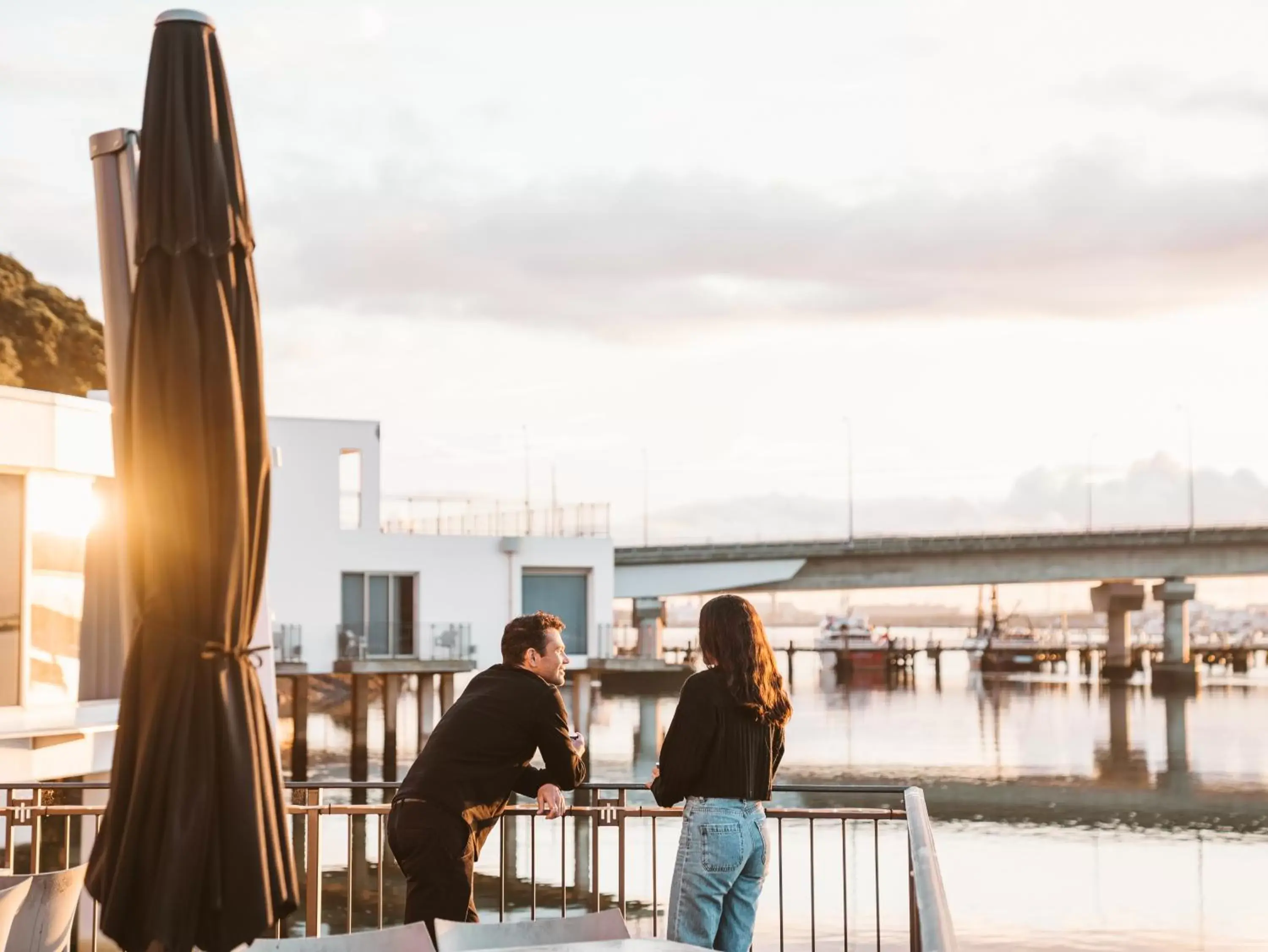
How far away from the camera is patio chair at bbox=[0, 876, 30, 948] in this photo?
530cm

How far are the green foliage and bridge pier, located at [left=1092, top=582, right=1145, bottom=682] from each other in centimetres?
5719

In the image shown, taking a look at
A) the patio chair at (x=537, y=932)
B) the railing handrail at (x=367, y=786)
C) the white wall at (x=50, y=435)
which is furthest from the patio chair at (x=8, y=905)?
the white wall at (x=50, y=435)

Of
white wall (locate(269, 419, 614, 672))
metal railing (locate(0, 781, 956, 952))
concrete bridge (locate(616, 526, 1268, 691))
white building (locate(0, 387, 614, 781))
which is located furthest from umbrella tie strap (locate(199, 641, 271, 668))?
concrete bridge (locate(616, 526, 1268, 691))

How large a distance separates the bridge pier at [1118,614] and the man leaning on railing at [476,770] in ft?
277

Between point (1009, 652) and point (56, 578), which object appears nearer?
point (56, 578)

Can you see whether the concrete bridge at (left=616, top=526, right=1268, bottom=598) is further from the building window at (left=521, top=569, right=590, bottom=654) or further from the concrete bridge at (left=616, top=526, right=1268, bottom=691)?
the building window at (left=521, top=569, right=590, bottom=654)

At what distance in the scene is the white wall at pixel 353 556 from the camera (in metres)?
39.0

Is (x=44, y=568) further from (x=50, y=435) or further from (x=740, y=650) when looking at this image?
(x=740, y=650)

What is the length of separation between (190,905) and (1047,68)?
15.9 metres

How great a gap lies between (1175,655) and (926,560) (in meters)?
24.9

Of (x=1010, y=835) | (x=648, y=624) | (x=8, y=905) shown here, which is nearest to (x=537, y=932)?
(x=8, y=905)

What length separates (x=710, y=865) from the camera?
5539 mm

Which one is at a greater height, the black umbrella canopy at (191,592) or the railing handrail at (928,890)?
the black umbrella canopy at (191,592)

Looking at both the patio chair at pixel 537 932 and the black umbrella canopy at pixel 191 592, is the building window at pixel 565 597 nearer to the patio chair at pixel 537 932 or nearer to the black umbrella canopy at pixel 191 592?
the patio chair at pixel 537 932
